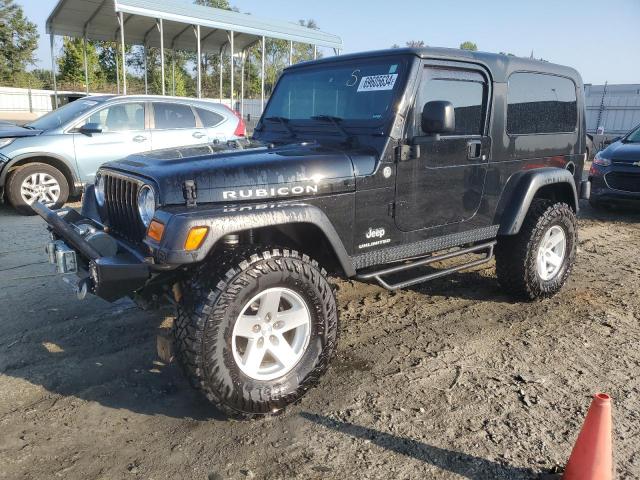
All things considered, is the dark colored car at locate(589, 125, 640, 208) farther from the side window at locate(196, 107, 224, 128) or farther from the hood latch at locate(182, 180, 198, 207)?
the hood latch at locate(182, 180, 198, 207)

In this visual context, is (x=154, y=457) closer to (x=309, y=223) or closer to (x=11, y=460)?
(x=11, y=460)

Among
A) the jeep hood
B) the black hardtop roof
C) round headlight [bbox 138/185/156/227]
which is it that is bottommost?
round headlight [bbox 138/185/156/227]

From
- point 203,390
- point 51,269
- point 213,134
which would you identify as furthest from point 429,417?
point 213,134

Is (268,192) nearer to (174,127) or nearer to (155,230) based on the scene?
(155,230)

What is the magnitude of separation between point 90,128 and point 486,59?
234 inches

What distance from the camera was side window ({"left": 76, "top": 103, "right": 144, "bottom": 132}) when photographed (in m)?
7.95

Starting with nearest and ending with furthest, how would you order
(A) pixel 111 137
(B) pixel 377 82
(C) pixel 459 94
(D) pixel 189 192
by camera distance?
(D) pixel 189 192 < (B) pixel 377 82 < (C) pixel 459 94 < (A) pixel 111 137

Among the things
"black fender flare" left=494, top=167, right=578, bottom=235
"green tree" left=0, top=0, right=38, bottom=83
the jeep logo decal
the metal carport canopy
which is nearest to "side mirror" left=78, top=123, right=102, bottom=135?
the jeep logo decal

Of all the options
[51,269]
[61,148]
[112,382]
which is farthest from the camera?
[61,148]

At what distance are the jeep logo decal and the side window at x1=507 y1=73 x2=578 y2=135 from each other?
1594 mm

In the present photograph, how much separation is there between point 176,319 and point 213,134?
6.40m

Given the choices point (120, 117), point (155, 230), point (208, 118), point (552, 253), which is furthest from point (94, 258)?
point (208, 118)

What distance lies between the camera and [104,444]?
268cm

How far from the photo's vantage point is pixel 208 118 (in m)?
8.80
